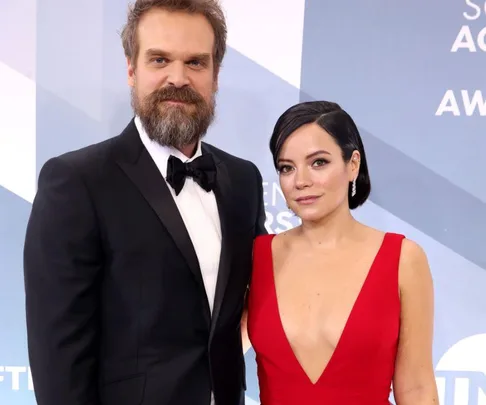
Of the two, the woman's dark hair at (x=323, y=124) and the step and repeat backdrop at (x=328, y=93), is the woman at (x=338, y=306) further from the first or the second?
the step and repeat backdrop at (x=328, y=93)

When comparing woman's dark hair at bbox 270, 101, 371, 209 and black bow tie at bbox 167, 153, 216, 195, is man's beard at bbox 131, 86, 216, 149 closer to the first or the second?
black bow tie at bbox 167, 153, 216, 195

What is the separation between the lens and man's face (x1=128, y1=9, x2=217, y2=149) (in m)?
1.36

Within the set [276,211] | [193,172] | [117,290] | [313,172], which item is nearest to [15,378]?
[117,290]

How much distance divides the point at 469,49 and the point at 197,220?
1.44m

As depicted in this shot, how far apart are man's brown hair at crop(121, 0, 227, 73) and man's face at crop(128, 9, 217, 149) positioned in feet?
0.06

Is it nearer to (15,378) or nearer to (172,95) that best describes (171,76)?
(172,95)

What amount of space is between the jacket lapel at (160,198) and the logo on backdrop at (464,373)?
137 centimetres

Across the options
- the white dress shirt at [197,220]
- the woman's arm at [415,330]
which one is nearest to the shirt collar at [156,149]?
the white dress shirt at [197,220]

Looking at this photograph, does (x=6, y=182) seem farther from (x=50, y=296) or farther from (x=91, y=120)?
(x=50, y=296)

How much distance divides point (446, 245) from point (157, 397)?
1.41m

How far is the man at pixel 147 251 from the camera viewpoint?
1.24 m

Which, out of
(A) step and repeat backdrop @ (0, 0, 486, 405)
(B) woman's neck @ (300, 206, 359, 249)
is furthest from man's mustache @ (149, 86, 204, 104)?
(A) step and repeat backdrop @ (0, 0, 486, 405)

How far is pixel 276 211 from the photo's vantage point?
2.18 metres

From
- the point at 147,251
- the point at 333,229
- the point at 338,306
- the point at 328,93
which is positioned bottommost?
the point at 338,306
